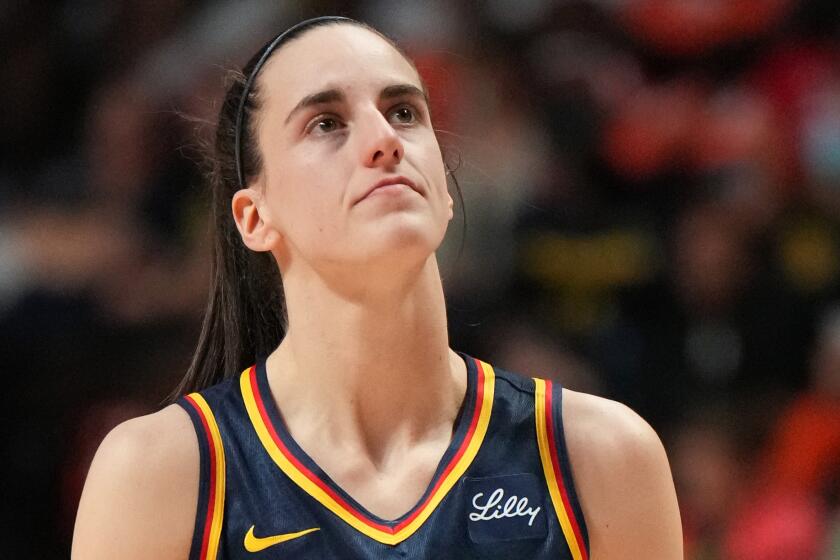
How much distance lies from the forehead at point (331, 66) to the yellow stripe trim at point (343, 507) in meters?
0.65

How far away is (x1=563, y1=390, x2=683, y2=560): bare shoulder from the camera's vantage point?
8.43ft

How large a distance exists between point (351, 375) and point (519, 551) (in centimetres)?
51

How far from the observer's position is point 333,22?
2.84 meters

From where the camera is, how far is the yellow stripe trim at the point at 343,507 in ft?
8.19

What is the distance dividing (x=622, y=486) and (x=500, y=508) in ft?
0.85

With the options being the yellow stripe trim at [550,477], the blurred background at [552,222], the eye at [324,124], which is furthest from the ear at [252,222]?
the blurred background at [552,222]

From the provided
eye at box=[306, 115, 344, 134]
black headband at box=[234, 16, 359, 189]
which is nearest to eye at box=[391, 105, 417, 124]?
eye at box=[306, 115, 344, 134]

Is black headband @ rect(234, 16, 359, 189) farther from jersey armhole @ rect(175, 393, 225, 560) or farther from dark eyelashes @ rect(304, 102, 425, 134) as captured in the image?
jersey armhole @ rect(175, 393, 225, 560)

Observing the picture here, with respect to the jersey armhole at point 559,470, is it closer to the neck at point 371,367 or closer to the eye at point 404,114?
the neck at point 371,367

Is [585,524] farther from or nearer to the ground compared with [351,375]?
nearer to the ground

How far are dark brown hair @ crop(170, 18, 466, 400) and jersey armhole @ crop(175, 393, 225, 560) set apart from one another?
14.6 inches

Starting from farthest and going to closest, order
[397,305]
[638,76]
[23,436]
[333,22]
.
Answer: [638,76]
[23,436]
[333,22]
[397,305]

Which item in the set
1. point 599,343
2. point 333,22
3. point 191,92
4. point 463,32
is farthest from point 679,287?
point 333,22

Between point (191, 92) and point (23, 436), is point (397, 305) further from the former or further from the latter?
point (191, 92)
